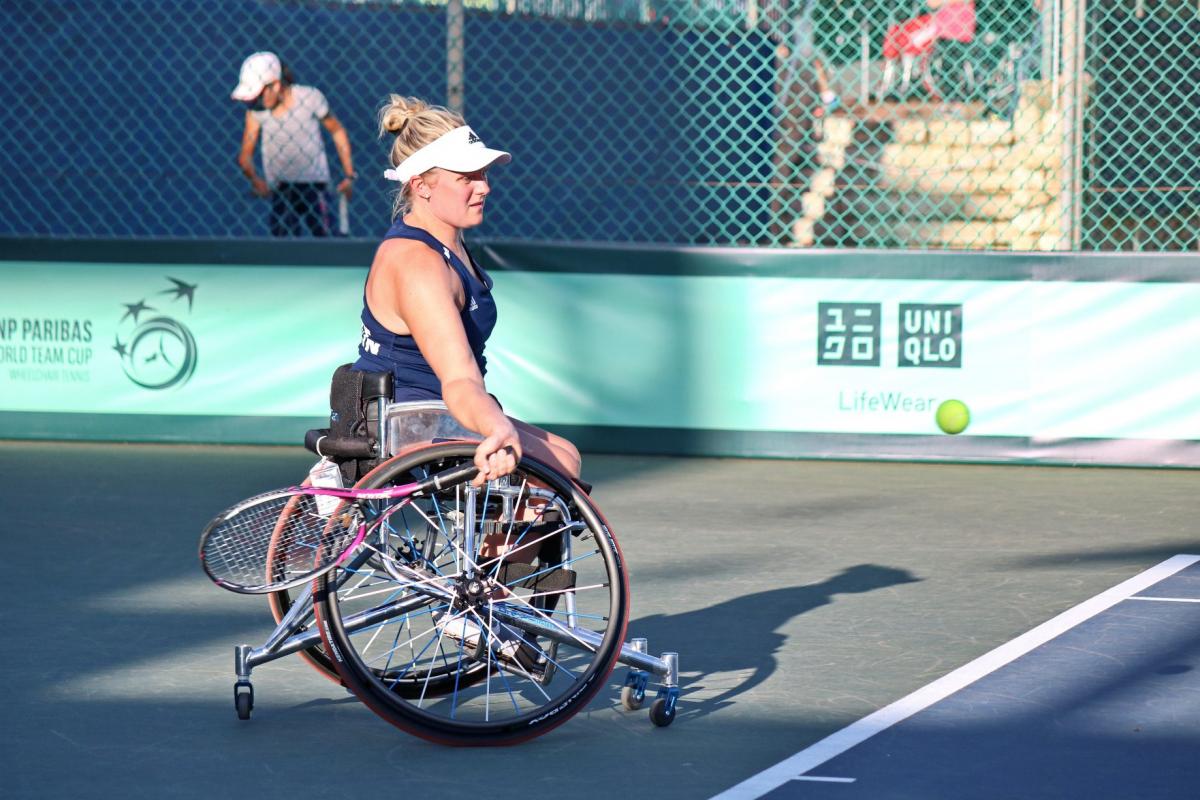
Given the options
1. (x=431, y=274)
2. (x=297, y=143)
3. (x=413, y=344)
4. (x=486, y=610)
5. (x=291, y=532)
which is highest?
(x=297, y=143)

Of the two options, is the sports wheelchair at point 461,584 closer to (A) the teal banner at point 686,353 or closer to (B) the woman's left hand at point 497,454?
(B) the woman's left hand at point 497,454

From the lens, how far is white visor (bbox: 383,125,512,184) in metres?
4.44

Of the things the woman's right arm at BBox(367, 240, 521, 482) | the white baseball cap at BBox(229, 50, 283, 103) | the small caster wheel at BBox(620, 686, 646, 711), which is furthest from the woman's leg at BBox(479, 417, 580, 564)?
the white baseball cap at BBox(229, 50, 283, 103)

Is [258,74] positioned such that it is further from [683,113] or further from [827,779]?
[827,779]

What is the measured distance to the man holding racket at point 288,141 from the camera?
10.4m

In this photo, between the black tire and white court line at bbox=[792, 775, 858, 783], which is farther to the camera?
the black tire

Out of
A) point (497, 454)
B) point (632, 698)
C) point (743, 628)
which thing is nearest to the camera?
point (497, 454)

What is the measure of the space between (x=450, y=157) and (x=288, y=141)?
6226mm

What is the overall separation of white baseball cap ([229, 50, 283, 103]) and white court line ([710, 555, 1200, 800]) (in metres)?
5.87

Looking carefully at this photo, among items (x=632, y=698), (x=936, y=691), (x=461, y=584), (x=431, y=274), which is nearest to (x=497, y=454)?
(x=461, y=584)

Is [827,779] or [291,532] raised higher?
[291,532]

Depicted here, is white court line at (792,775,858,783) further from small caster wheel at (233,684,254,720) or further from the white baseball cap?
the white baseball cap

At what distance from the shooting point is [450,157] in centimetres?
444

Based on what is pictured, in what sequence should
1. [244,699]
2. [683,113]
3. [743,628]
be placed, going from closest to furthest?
1. [244,699]
2. [743,628]
3. [683,113]
